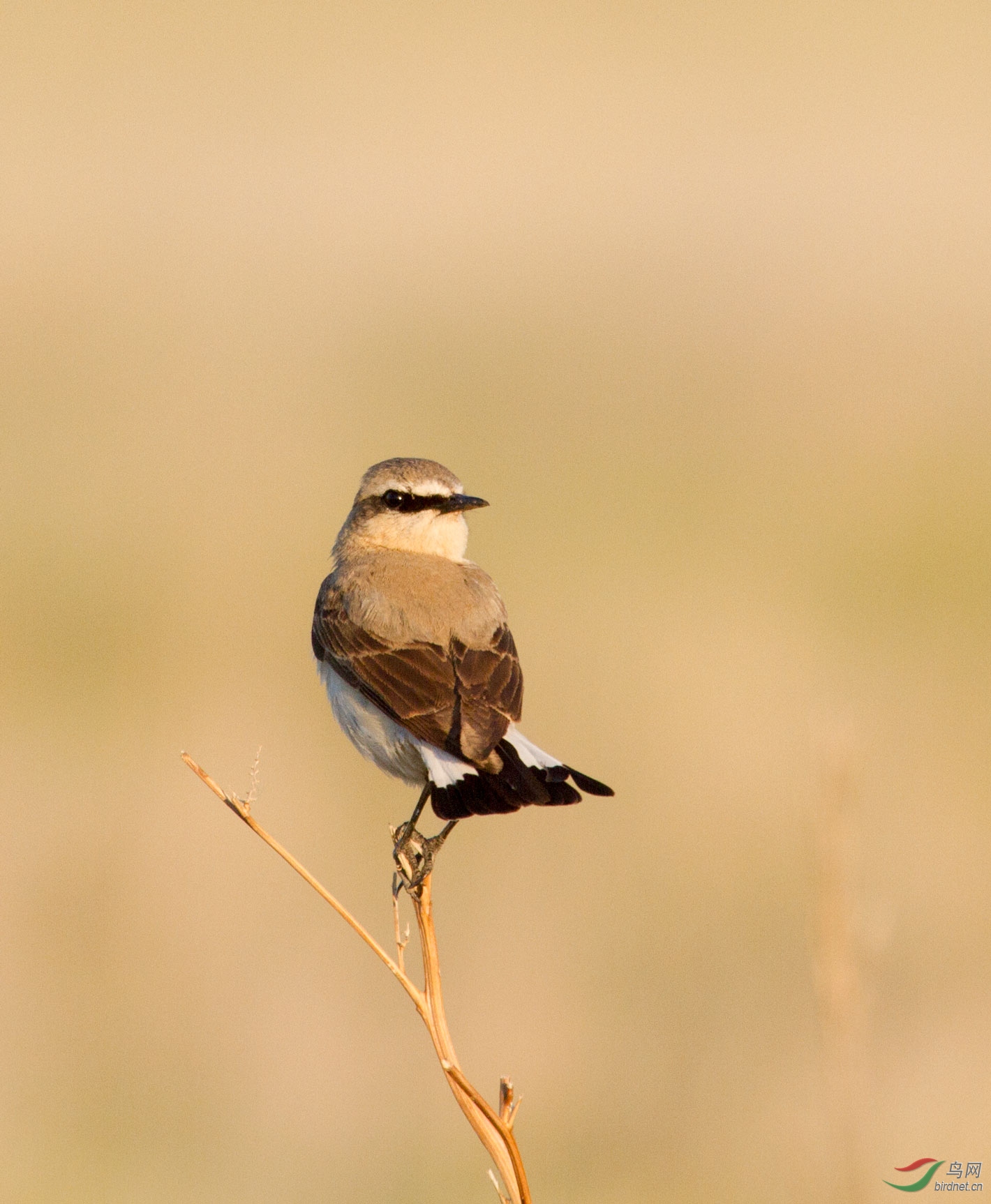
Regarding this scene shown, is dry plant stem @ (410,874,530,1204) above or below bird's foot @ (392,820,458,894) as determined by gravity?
above

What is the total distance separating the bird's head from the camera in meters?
5.14

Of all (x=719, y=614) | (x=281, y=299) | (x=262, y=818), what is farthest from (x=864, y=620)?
(x=281, y=299)

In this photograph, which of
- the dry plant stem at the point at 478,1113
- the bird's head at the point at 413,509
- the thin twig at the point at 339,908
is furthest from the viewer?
the bird's head at the point at 413,509

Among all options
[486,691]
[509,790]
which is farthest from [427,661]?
[509,790]

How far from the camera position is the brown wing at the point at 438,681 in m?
4.09

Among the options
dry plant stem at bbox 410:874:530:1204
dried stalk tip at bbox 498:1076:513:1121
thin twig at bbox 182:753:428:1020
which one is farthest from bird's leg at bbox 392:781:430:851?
dried stalk tip at bbox 498:1076:513:1121

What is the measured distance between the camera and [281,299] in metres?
18.8

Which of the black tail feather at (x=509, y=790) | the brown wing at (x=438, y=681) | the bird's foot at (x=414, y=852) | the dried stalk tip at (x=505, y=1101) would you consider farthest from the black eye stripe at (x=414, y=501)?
the dried stalk tip at (x=505, y=1101)

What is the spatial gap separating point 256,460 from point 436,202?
1654 cm

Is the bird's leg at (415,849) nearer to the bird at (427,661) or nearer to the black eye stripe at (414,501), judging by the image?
the bird at (427,661)

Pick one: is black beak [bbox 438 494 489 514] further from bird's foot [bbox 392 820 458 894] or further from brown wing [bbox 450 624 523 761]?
bird's foot [bbox 392 820 458 894]

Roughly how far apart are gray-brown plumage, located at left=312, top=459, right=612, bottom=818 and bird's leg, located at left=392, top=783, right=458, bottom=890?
0.11m

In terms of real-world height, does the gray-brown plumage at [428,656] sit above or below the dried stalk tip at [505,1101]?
above

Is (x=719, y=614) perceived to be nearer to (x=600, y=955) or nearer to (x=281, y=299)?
(x=600, y=955)
